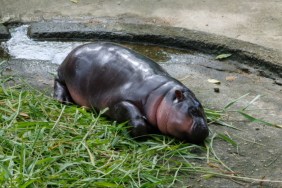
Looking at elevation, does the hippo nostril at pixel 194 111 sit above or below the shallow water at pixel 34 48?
above

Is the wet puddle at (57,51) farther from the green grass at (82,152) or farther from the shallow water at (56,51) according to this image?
the green grass at (82,152)

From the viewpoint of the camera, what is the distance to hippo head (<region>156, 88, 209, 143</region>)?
402cm

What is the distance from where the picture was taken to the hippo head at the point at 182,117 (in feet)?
13.2

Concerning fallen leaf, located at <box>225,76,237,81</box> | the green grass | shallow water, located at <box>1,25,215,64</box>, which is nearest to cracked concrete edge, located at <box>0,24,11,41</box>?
shallow water, located at <box>1,25,215,64</box>

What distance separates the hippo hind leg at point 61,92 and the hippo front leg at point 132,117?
Result: 541mm

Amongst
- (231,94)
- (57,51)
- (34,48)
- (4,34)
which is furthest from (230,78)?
(4,34)

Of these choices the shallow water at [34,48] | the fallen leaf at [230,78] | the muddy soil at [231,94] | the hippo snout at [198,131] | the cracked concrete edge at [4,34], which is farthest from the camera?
the cracked concrete edge at [4,34]

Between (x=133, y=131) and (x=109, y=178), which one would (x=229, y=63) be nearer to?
(x=133, y=131)

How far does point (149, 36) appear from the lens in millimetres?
6238

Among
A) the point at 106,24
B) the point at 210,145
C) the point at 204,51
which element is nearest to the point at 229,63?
the point at 204,51

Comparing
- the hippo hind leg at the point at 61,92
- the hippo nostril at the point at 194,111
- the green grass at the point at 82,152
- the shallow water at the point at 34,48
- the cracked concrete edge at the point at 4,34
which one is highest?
the hippo nostril at the point at 194,111

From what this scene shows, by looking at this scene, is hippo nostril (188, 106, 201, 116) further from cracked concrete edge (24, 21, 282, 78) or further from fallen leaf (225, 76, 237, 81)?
cracked concrete edge (24, 21, 282, 78)

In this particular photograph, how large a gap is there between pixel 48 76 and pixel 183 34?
160cm

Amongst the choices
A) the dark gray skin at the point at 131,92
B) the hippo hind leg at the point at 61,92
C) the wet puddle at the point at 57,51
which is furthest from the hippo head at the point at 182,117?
the wet puddle at the point at 57,51
